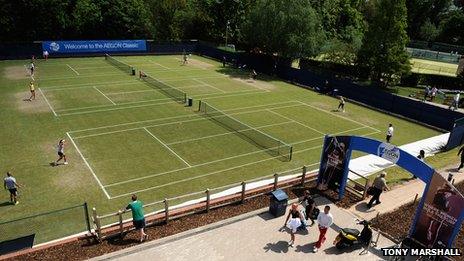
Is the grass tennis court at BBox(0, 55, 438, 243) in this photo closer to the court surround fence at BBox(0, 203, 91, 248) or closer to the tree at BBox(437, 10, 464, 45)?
the court surround fence at BBox(0, 203, 91, 248)

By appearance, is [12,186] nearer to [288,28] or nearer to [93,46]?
[288,28]

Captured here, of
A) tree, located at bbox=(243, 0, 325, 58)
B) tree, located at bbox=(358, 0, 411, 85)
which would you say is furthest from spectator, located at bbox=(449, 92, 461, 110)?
tree, located at bbox=(243, 0, 325, 58)

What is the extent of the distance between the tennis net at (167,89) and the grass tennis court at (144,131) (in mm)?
868

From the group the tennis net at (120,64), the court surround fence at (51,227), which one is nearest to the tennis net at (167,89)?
the tennis net at (120,64)

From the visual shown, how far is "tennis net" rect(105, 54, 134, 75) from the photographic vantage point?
161 ft

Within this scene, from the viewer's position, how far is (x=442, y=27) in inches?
3935

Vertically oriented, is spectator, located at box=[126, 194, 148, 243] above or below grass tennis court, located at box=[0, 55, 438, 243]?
above

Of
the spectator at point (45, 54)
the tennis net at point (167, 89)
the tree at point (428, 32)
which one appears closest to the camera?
the tennis net at point (167, 89)

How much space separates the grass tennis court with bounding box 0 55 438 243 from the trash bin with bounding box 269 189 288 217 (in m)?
5.48

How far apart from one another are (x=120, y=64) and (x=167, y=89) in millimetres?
15148

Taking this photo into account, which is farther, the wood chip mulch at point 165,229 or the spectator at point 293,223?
the spectator at point 293,223

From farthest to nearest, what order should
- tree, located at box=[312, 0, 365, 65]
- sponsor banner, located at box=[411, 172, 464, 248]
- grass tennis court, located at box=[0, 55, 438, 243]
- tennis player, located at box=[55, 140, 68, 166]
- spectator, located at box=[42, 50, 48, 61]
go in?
tree, located at box=[312, 0, 365, 65]
spectator, located at box=[42, 50, 48, 61]
tennis player, located at box=[55, 140, 68, 166]
grass tennis court, located at box=[0, 55, 438, 243]
sponsor banner, located at box=[411, 172, 464, 248]

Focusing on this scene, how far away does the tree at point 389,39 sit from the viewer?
143 feet

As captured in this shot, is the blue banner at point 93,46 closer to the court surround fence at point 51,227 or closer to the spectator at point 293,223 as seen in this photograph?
the court surround fence at point 51,227
